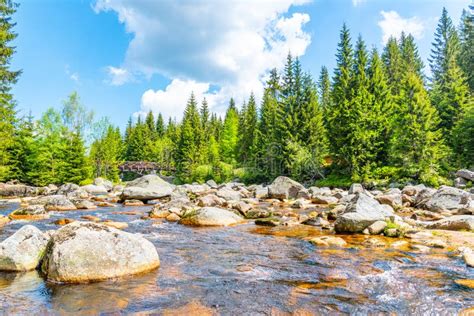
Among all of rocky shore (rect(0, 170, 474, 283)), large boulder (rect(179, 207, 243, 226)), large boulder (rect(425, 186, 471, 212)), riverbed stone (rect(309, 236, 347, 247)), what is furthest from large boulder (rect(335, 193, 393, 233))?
large boulder (rect(425, 186, 471, 212))

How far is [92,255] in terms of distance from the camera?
5.12 meters

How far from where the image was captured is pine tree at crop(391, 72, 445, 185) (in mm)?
25875

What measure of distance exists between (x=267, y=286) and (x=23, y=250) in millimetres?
4296

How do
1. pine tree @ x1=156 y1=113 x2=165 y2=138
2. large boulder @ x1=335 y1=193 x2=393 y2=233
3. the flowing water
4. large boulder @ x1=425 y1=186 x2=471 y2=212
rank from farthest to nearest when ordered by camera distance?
1. pine tree @ x1=156 y1=113 x2=165 y2=138
2. large boulder @ x1=425 y1=186 x2=471 y2=212
3. large boulder @ x1=335 y1=193 x2=393 y2=233
4. the flowing water

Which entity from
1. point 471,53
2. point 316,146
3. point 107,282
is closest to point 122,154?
point 316,146

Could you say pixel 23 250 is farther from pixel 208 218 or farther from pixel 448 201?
pixel 448 201

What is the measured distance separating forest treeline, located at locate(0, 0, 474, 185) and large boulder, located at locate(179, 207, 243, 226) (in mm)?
16493

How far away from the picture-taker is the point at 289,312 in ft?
12.9

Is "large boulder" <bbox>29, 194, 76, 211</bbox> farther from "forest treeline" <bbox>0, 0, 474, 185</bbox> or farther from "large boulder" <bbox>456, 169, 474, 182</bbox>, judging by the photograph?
"large boulder" <bbox>456, 169, 474, 182</bbox>

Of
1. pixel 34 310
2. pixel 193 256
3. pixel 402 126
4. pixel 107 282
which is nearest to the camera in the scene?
pixel 34 310

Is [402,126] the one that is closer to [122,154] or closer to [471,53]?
[471,53]

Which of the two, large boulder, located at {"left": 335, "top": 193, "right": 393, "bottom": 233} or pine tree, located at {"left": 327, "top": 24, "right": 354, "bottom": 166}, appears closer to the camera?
large boulder, located at {"left": 335, "top": 193, "right": 393, "bottom": 233}

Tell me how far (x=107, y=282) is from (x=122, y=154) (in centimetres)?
7417

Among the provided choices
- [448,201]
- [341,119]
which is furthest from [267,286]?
[341,119]
